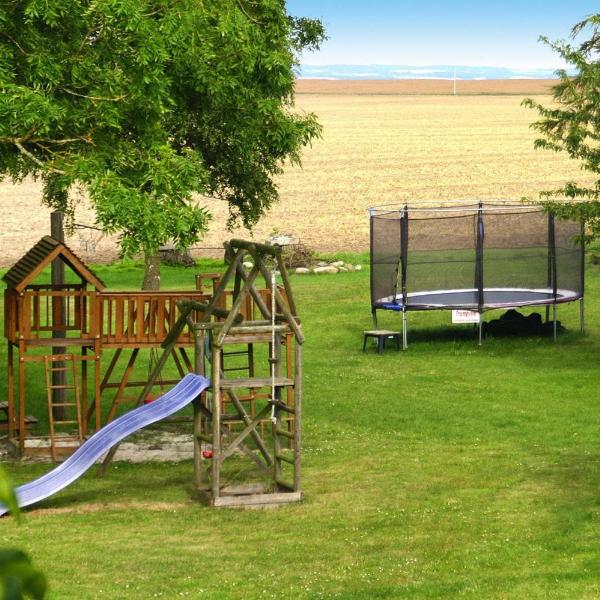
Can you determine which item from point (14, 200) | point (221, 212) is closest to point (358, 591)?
point (221, 212)

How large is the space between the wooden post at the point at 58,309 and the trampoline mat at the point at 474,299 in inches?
383

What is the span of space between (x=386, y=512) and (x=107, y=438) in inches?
133

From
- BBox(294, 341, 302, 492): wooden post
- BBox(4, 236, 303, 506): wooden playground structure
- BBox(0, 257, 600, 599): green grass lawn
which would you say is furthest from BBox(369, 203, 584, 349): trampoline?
BBox(294, 341, 302, 492): wooden post

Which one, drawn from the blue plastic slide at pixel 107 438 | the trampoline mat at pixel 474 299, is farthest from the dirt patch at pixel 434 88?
the blue plastic slide at pixel 107 438

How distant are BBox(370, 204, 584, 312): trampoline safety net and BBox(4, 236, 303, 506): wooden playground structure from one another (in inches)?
289

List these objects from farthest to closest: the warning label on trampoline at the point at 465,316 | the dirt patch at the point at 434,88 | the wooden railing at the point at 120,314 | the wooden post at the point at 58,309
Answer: the dirt patch at the point at 434,88, the warning label on trampoline at the point at 465,316, the wooden post at the point at 58,309, the wooden railing at the point at 120,314

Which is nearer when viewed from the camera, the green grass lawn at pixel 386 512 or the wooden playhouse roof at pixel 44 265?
the green grass lawn at pixel 386 512

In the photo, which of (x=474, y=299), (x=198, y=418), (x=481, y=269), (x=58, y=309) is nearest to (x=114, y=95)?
(x=58, y=309)

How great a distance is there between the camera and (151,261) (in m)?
34.4

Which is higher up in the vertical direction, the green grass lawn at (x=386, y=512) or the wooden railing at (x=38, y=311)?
the wooden railing at (x=38, y=311)

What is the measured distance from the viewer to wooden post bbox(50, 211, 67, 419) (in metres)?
18.9

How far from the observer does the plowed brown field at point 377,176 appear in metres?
53.8

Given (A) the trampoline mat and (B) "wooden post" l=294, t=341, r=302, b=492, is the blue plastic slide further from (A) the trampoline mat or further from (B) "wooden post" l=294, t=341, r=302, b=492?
(A) the trampoline mat

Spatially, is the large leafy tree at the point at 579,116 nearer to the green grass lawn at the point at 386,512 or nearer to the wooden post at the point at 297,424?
the green grass lawn at the point at 386,512
